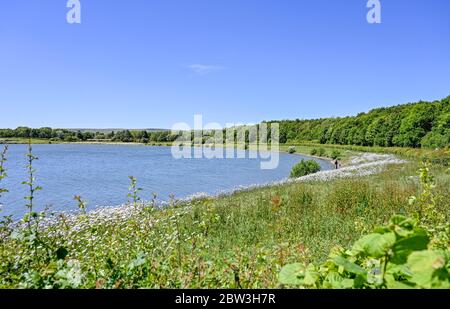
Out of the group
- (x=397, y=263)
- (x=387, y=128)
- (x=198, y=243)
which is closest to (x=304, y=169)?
(x=198, y=243)

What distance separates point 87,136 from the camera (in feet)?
505

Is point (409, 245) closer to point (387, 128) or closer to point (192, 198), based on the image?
point (192, 198)

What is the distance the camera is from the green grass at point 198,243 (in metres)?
2.55

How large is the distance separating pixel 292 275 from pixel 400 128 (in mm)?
54278

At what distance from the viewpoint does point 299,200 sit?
1164cm

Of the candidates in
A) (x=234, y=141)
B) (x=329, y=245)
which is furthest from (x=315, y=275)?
(x=234, y=141)

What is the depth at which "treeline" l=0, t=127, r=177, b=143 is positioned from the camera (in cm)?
12038

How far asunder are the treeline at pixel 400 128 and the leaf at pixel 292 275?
3864 centimetres

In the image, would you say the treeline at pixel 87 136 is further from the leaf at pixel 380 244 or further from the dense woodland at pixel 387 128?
the leaf at pixel 380 244

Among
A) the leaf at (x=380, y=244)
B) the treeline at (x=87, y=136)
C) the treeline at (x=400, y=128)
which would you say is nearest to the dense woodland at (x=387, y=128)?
the treeline at (x=400, y=128)

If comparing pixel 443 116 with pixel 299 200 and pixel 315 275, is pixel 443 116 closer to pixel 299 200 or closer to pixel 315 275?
pixel 299 200

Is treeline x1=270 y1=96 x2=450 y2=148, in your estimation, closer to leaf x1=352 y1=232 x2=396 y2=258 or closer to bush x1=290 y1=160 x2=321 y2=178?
bush x1=290 y1=160 x2=321 y2=178
